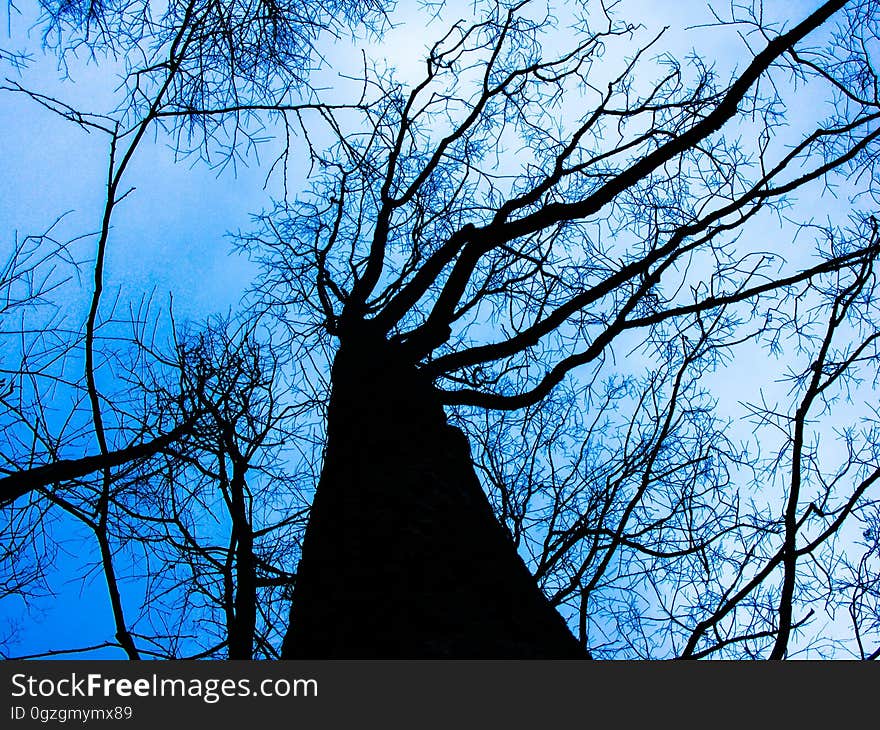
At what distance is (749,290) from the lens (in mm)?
3039

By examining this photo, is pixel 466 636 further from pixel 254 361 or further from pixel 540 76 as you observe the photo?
pixel 540 76

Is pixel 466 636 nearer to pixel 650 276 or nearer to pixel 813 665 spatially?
pixel 813 665

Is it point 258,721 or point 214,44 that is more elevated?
point 214,44

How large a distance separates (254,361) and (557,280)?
6.40 feet

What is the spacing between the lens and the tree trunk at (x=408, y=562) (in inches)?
50.6

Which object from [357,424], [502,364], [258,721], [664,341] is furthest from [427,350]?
[258,721]

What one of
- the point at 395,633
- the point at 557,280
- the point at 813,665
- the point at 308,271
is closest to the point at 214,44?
the point at 308,271

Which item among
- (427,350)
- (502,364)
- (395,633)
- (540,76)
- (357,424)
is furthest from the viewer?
(502,364)

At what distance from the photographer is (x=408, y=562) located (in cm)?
149

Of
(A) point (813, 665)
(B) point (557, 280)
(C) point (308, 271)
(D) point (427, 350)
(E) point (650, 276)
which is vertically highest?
(C) point (308, 271)

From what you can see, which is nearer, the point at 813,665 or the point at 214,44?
Answer: the point at 813,665

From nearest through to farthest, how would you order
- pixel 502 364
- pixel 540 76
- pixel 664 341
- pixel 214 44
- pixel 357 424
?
pixel 357 424 → pixel 214 44 → pixel 540 76 → pixel 664 341 → pixel 502 364

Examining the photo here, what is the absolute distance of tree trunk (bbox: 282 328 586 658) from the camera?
1.28 m

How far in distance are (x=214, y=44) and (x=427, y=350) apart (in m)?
1.66
